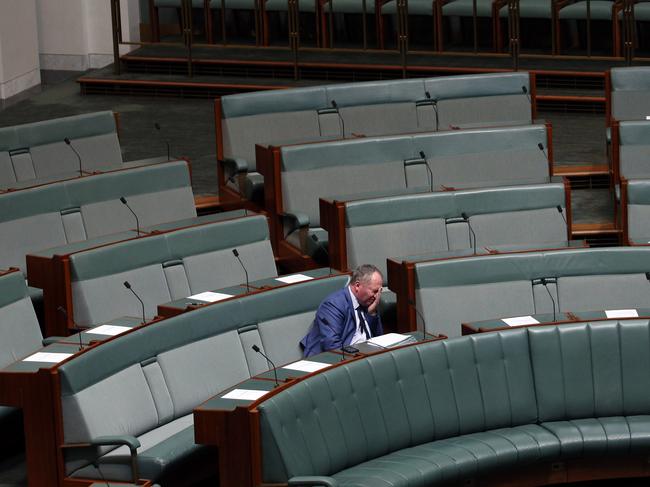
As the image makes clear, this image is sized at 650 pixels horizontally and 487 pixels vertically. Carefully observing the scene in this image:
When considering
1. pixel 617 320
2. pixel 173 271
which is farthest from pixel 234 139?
pixel 617 320

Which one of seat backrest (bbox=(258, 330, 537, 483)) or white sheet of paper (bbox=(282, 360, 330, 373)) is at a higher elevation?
white sheet of paper (bbox=(282, 360, 330, 373))

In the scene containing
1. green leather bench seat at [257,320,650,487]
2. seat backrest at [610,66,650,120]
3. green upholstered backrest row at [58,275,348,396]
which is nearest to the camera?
green leather bench seat at [257,320,650,487]

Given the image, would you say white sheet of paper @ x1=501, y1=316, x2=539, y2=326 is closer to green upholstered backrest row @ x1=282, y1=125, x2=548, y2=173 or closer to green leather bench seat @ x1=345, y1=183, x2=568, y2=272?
green leather bench seat @ x1=345, y1=183, x2=568, y2=272

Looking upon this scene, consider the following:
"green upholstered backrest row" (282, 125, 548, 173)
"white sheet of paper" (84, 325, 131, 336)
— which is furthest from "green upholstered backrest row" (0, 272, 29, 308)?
"green upholstered backrest row" (282, 125, 548, 173)

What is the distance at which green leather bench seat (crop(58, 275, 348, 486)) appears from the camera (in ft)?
14.5

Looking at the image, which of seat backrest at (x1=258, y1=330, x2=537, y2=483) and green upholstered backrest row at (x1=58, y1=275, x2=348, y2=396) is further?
green upholstered backrest row at (x1=58, y1=275, x2=348, y2=396)

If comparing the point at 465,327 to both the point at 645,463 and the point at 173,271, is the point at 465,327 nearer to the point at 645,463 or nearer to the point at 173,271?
the point at 645,463

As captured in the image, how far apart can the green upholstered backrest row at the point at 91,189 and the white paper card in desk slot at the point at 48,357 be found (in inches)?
53.3

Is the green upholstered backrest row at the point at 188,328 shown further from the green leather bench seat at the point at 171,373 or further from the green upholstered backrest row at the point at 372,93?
the green upholstered backrest row at the point at 372,93

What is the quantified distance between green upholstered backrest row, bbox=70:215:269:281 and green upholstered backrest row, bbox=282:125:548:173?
0.66m

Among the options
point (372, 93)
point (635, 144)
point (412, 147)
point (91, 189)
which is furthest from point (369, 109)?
point (91, 189)

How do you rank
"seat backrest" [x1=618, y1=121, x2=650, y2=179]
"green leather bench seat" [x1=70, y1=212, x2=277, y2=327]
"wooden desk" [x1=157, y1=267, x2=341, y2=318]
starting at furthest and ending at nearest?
"seat backrest" [x1=618, y1=121, x2=650, y2=179] < "green leather bench seat" [x1=70, y1=212, x2=277, y2=327] < "wooden desk" [x1=157, y1=267, x2=341, y2=318]

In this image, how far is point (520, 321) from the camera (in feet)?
16.3

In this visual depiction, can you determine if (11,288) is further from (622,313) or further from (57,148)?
(622,313)
